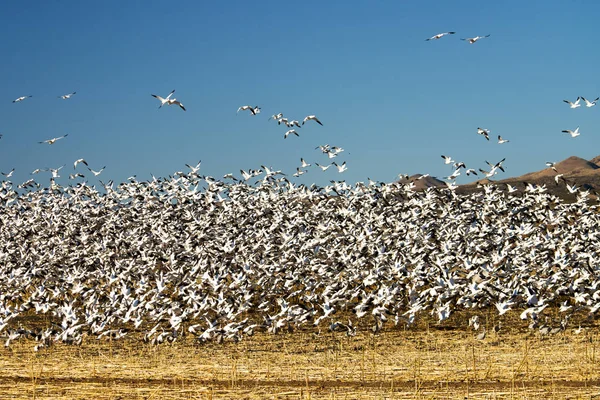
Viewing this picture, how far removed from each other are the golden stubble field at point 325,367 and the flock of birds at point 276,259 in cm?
88

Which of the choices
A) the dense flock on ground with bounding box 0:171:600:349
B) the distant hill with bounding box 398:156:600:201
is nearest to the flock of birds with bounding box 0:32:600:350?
the dense flock on ground with bounding box 0:171:600:349

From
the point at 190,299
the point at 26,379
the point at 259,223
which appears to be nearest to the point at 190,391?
the point at 26,379

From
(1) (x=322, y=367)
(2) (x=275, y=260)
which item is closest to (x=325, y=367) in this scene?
(1) (x=322, y=367)

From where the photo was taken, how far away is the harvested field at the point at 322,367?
18.6 metres

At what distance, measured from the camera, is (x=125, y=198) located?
186 feet

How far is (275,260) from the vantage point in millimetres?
37125

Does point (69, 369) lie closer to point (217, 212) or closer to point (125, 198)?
point (217, 212)

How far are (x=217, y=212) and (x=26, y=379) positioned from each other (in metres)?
30.5

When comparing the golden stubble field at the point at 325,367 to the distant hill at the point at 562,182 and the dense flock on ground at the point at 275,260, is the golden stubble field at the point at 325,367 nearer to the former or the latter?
the dense flock on ground at the point at 275,260

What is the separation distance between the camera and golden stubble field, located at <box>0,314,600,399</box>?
18625 millimetres

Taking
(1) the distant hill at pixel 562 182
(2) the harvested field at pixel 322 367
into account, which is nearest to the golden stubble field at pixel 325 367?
(2) the harvested field at pixel 322 367

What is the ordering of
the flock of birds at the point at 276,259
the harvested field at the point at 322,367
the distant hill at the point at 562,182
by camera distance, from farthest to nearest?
the distant hill at the point at 562,182 < the flock of birds at the point at 276,259 < the harvested field at the point at 322,367

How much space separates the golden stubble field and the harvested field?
0.09 feet

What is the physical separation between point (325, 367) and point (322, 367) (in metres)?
0.08
